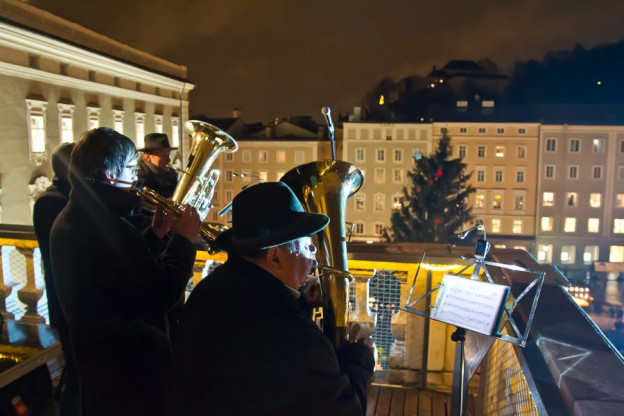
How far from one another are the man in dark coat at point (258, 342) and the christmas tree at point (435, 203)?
107 feet

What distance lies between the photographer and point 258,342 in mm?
1692

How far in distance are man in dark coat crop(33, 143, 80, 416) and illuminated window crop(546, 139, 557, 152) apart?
4030 centimetres

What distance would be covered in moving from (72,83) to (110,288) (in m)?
23.8

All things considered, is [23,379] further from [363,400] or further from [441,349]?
[441,349]

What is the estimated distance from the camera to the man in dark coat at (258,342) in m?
1.68

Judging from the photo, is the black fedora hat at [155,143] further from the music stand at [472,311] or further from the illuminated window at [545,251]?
the illuminated window at [545,251]

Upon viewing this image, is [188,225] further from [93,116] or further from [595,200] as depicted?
[595,200]

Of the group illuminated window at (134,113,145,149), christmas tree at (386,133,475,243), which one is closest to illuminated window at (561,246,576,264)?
christmas tree at (386,133,475,243)

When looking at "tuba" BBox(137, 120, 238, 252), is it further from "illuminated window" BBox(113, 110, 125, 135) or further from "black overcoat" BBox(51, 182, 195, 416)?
"illuminated window" BBox(113, 110, 125, 135)

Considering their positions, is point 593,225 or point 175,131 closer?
point 175,131

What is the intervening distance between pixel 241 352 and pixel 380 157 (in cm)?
4002

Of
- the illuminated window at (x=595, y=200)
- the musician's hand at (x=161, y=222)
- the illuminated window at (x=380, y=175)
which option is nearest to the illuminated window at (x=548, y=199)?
the illuminated window at (x=595, y=200)

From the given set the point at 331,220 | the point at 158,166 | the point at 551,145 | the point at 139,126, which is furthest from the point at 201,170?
the point at 551,145

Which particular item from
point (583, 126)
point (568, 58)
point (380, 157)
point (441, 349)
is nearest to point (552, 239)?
point (583, 126)
